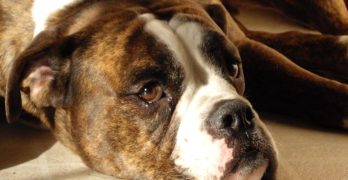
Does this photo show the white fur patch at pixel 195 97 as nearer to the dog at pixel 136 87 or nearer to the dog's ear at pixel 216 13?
the dog at pixel 136 87

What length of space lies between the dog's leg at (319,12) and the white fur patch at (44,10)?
1.47 metres

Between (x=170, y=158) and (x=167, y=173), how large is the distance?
1.8 inches

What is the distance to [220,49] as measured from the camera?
183cm

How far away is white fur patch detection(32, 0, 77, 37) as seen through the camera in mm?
1940

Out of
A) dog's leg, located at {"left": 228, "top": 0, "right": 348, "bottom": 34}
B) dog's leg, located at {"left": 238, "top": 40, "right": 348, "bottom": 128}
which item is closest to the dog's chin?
dog's leg, located at {"left": 238, "top": 40, "right": 348, "bottom": 128}

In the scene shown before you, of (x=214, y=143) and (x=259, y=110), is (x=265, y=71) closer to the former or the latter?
(x=259, y=110)

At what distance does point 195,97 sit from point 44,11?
2.01 feet

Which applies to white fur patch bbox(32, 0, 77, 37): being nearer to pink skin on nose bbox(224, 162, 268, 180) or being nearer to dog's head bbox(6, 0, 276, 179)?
dog's head bbox(6, 0, 276, 179)

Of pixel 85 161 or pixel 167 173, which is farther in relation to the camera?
pixel 85 161

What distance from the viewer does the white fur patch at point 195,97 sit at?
5.16 feet

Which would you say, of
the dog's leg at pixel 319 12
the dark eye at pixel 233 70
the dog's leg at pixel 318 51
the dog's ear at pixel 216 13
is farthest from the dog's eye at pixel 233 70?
the dog's leg at pixel 319 12

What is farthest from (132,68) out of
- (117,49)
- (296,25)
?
(296,25)

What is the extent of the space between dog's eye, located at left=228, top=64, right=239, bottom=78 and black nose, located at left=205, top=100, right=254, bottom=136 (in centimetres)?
29

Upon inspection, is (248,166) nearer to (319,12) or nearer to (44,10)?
(44,10)
